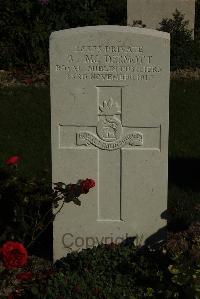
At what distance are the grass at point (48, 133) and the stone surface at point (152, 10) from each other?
6.23 feet

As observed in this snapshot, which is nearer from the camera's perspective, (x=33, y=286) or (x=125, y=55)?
(x=33, y=286)

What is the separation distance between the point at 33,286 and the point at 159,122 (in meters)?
1.45

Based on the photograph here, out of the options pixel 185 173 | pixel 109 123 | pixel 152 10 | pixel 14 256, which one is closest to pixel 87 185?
pixel 109 123

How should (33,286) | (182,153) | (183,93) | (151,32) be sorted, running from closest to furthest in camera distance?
1. (33,286)
2. (151,32)
3. (182,153)
4. (183,93)

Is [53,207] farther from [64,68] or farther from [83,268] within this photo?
[64,68]

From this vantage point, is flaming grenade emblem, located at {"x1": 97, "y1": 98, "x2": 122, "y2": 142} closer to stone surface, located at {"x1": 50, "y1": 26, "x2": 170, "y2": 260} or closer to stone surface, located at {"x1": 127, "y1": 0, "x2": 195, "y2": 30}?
stone surface, located at {"x1": 50, "y1": 26, "x2": 170, "y2": 260}

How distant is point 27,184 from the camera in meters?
5.04

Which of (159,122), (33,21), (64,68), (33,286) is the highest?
(33,21)

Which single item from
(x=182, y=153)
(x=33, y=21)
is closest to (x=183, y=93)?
(x=182, y=153)

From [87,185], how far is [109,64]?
0.87 metres

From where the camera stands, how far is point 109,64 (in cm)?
482

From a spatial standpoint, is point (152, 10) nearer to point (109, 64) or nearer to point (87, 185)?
point (109, 64)

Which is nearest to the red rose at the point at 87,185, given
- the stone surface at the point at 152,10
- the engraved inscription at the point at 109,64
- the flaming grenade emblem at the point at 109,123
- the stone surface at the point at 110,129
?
the stone surface at the point at 110,129

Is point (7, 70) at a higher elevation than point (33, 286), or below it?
higher
